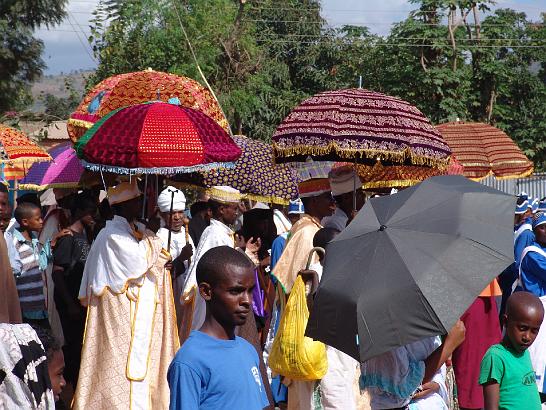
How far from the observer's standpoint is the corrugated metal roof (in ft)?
79.3

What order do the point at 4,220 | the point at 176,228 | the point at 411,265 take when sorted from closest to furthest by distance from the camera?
the point at 411,265, the point at 4,220, the point at 176,228

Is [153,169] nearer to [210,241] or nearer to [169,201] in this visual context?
[210,241]

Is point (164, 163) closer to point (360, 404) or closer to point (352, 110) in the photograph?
point (352, 110)

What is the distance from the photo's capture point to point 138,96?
9.55 metres

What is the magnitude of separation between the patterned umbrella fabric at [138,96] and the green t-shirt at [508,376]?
454cm

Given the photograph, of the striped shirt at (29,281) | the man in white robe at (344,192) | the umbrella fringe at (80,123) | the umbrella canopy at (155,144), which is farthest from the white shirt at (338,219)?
the striped shirt at (29,281)

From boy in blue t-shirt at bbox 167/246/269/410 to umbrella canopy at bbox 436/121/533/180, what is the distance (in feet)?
28.2

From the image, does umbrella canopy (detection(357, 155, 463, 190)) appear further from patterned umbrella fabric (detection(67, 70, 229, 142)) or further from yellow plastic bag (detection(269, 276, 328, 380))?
yellow plastic bag (detection(269, 276, 328, 380))

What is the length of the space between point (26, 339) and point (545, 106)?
2451 centimetres

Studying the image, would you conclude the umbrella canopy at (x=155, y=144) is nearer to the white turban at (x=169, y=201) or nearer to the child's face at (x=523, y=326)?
the white turban at (x=169, y=201)

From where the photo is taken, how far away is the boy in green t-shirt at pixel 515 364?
18.2 feet

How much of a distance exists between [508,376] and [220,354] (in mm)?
1972

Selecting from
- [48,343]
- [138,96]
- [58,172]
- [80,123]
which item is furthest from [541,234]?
[48,343]

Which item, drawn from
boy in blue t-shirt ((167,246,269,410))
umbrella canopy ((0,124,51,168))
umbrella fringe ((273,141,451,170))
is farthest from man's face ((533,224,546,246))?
boy in blue t-shirt ((167,246,269,410))
